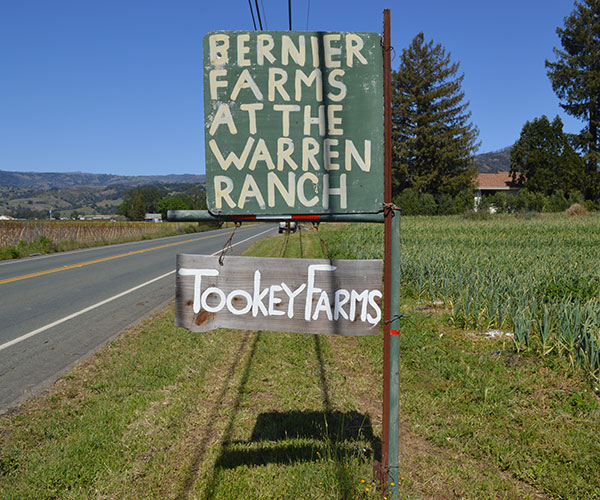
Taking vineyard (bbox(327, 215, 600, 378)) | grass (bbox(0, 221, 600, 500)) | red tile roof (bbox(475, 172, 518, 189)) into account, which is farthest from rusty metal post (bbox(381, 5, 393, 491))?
red tile roof (bbox(475, 172, 518, 189))

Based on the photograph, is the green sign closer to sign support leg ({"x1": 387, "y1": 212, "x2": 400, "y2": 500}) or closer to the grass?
sign support leg ({"x1": 387, "y1": 212, "x2": 400, "y2": 500})

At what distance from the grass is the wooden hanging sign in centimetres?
108

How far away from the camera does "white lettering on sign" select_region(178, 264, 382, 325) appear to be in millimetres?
2383

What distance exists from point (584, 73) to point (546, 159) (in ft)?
35.5

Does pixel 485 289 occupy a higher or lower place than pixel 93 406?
higher

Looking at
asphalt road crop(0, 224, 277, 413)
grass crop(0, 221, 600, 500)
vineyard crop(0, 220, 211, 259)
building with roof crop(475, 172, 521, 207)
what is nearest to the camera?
grass crop(0, 221, 600, 500)

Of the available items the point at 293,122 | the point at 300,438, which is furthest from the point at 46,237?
the point at 293,122

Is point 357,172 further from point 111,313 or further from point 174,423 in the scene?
point 111,313

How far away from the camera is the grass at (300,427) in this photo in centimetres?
286

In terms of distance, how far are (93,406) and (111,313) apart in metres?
4.28

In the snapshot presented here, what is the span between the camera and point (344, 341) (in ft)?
20.1

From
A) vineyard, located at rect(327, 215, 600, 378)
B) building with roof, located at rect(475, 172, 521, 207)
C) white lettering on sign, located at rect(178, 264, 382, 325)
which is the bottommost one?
vineyard, located at rect(327, 215, 600, 378)

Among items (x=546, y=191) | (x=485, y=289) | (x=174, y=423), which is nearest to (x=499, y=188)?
(x=546, y=191)

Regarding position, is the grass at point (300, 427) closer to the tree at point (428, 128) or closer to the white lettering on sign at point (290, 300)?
the white lettering on sign at point (290, 300)
